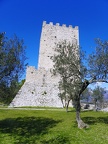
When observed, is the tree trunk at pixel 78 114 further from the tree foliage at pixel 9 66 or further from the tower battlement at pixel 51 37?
the tower battlement at pixel 51 37

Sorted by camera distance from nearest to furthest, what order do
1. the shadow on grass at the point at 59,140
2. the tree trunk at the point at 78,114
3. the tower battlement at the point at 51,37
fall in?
1. the shadow on grass at the point at 59,140
2. the tree trunk at the point at 78,114
3. the tower battlement at the point at 51,37

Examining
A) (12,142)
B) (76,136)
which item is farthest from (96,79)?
(12,142)

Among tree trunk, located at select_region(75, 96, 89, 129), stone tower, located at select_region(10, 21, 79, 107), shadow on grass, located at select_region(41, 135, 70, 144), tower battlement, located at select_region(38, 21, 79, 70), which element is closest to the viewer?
shadow on grass, located at select_region(41, 135, 70, 144)

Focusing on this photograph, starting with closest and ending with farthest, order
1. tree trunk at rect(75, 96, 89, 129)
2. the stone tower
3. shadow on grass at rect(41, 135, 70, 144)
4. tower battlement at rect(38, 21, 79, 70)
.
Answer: shadow on grass at rect(41, 135, 70, 144), tree trunk at rect(75, 96, 89, 129), the stone tower, tower battlement at rect(38, 21, 79, 70)

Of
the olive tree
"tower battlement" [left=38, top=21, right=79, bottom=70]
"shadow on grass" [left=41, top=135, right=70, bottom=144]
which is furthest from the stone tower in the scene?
"shadow on grass" [left=41, top=135, right=70, bottom=144]

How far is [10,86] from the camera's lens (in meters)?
21.2

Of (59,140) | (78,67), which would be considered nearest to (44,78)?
(78,67)

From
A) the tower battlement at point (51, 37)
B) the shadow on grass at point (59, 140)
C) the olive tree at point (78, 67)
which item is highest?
the tower battlement at point (51, 37)

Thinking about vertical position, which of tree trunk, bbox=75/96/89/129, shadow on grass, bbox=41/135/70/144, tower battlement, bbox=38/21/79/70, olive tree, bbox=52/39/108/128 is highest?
tower battlement, bbox=38/21/79/70

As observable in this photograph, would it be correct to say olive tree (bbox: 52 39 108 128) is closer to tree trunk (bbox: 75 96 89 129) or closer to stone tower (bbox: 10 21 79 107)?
tree trunk (bbox: 75 96 89 129)

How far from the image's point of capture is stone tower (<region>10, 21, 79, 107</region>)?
56.1 metres

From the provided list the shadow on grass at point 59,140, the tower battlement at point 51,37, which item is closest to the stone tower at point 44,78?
the tower battlement at point 51,37

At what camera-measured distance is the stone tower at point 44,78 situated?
5613 cm

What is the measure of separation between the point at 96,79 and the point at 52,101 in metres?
36.9
